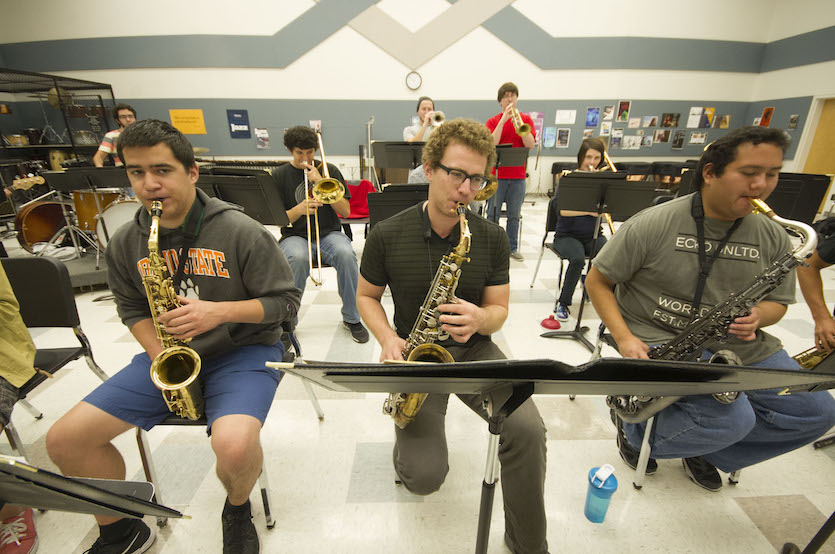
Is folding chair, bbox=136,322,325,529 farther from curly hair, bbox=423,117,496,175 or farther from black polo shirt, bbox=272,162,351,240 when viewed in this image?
black polo shirt, bbox=272,162,351,240

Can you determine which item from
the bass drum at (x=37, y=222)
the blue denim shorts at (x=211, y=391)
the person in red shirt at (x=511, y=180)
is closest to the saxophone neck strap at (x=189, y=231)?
the blue denim shorts at (x=211, y=391)

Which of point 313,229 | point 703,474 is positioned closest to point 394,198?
point 313,229

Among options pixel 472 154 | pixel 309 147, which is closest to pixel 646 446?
pixel 472 154

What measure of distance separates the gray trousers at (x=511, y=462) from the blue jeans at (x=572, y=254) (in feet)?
6.96

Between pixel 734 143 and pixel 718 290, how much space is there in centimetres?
67

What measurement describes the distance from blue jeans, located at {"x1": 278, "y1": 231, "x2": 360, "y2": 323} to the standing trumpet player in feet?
4.67

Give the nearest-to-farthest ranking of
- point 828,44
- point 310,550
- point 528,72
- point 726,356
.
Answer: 1. point 726,356
2. point 310,550
3. point 828,44
4. point 528,72

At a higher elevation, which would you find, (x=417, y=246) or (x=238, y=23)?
(x=238, y=23)

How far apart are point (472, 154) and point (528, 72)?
Result: 8.15 m

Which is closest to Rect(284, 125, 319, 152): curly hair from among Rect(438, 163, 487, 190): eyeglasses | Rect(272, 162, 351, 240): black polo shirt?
Rect(272, 162, 351, 240): black polo shirt

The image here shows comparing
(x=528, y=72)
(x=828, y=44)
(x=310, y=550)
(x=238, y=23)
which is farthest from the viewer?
(x=528, y=72)

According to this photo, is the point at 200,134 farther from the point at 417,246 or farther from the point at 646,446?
the point at 646,446

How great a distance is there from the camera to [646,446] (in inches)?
71.8

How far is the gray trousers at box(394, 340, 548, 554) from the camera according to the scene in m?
1.41
